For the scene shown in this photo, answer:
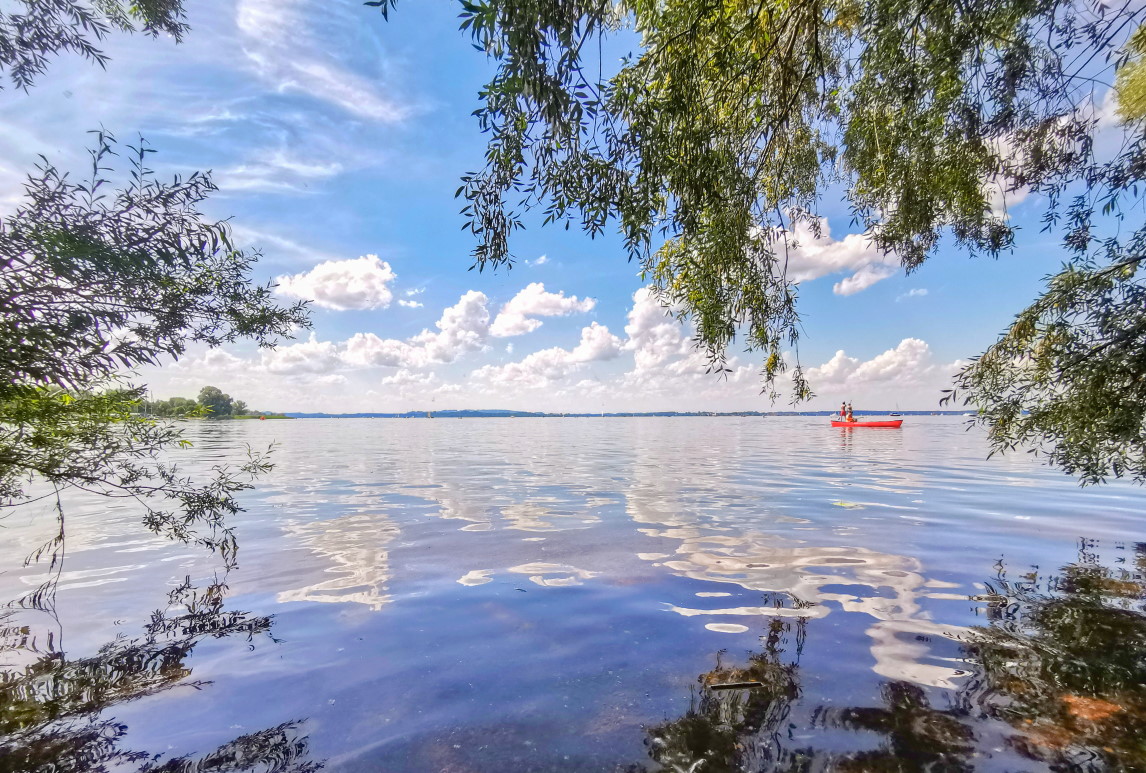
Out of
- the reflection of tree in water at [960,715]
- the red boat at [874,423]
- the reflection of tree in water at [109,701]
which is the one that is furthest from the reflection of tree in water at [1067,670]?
the red boat at [874,423]

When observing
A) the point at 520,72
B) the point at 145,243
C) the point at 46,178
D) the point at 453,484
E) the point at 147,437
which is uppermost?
the point at 520,72

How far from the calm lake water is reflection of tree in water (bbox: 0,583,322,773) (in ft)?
0.11

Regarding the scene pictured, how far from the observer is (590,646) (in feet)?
22.7

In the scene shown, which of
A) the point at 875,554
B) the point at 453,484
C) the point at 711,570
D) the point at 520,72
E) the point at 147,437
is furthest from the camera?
the point at 453,484

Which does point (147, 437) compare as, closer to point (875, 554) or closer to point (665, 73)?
point (665, 73)

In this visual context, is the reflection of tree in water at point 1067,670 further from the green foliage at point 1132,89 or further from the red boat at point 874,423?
the red boat at point 874,423

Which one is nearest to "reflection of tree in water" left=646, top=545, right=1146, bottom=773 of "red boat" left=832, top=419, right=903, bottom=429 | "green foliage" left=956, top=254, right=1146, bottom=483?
"green foliage" left=956, top=254, right=1146, bottom=483

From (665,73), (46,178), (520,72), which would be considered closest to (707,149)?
(665,73)

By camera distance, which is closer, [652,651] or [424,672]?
[424,672]

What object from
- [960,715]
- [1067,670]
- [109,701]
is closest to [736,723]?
[960,715]

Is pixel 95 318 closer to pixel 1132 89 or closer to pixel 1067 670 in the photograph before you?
pixel 1067 670

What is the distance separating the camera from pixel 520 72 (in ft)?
15.5

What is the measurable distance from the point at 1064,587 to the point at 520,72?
11819 millimetres

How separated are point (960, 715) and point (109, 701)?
9.08 m
